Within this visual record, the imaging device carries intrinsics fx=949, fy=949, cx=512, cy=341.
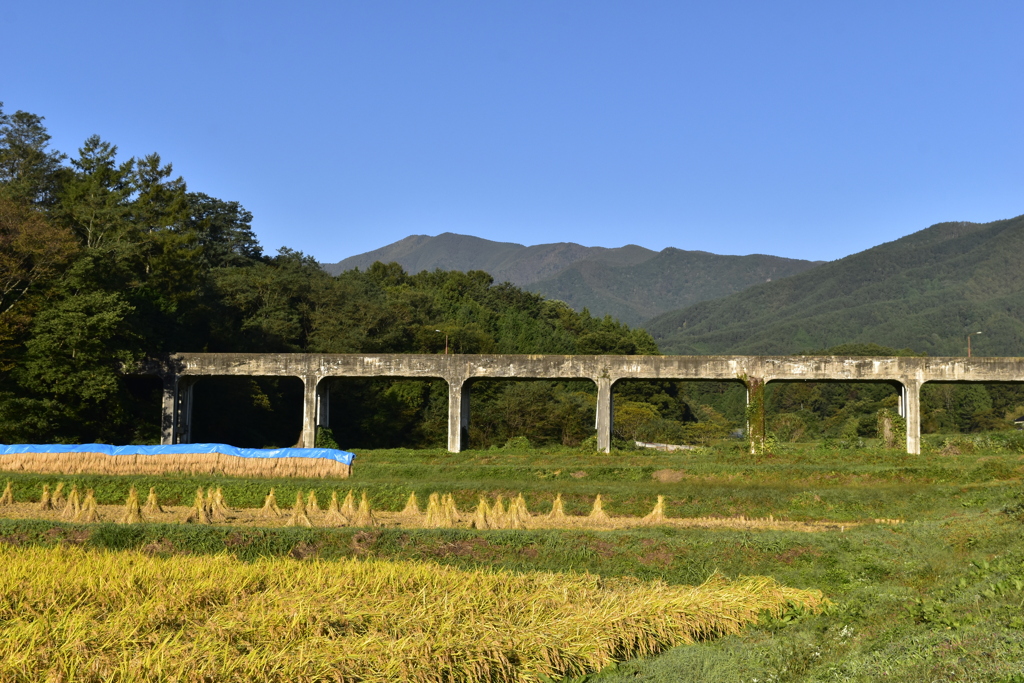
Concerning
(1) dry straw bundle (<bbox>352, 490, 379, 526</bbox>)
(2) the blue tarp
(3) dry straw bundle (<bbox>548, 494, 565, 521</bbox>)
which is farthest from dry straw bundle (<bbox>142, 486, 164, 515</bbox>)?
(3) dry straw bundle (<bbox>548, 494, 565, 521</bbox>)

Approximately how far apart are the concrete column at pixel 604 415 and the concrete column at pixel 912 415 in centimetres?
1207

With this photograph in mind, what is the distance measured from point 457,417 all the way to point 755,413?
12.6 metres

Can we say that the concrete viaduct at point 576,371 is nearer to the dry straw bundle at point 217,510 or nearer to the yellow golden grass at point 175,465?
the yellow golden grass at point 175,465

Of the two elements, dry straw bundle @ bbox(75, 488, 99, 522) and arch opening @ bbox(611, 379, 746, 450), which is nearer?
dry straw bundle @ bbox(75, 488, 99, 522)

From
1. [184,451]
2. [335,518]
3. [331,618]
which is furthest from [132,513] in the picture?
[331,618]

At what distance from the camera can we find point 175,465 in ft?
108

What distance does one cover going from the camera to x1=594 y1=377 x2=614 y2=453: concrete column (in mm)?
40125

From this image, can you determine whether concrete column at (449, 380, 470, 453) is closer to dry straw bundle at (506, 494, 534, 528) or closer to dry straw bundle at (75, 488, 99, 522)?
dry straw bundle at (506, 494, 534, 528)

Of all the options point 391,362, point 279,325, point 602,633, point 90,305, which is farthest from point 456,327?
point 602,633

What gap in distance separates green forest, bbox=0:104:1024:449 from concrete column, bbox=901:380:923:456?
11.7 m

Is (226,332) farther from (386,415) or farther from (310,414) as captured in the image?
(310,414)

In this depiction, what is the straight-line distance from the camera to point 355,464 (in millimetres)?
35844

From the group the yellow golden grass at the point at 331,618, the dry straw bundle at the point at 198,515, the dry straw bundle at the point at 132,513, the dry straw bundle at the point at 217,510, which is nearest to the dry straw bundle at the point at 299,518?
the dry straw bundle at the point at 217,510

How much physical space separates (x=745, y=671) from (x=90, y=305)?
34618 mm
